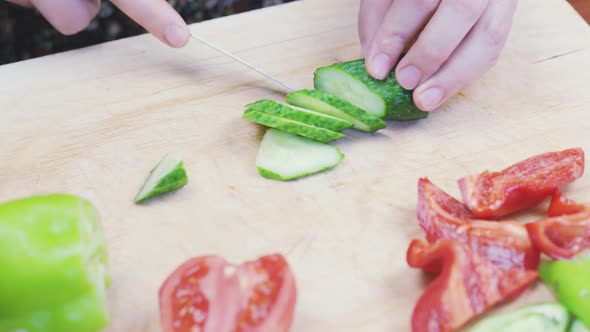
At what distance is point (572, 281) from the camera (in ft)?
6.02

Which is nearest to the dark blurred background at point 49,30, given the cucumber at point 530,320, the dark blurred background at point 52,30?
the dark blurred background at point 52,30

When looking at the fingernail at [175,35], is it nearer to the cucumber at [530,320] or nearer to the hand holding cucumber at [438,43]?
the hand holding cucumber at [438,43]

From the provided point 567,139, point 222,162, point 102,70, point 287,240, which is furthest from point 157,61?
point 567,139

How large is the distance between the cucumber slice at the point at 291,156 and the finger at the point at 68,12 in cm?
90

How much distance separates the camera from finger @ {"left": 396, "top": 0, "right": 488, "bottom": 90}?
2352 millimetres

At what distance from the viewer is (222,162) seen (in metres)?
2.32

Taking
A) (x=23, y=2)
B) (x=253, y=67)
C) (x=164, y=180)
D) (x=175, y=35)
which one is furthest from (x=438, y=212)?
(x=23, y=2)

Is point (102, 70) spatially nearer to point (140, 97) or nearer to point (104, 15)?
point (140, 97)

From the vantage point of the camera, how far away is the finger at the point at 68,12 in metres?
2.59

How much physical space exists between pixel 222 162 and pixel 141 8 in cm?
65

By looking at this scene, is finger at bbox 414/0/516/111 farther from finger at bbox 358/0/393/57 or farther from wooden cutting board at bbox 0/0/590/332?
finger at bbox 358/0/393/57

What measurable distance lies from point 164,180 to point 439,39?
1.03 meters

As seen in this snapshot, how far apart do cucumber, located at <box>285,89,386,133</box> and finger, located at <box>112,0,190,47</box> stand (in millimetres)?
505

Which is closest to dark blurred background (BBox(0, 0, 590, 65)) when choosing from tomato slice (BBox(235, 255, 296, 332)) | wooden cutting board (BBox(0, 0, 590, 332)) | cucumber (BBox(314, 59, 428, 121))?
wooden cutting board (BBox(0, 0, 590, 332))
